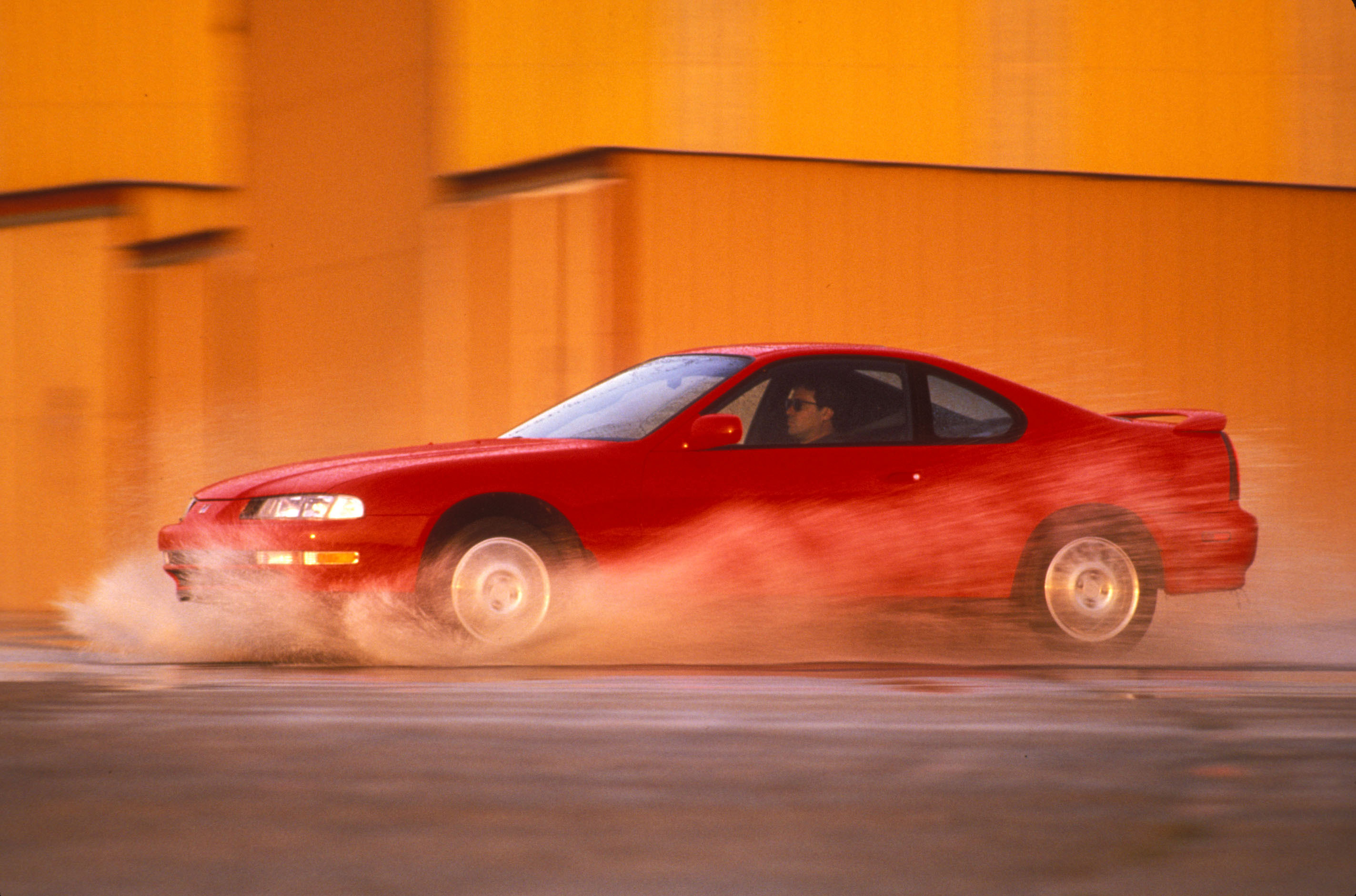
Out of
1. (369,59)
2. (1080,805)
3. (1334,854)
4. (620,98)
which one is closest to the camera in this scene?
(1334,854)

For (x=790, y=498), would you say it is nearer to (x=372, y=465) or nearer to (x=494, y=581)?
(x=494, y=581)

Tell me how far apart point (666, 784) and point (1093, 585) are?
156 inches

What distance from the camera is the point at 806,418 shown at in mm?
8031

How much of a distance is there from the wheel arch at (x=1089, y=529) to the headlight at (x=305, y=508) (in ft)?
9.84

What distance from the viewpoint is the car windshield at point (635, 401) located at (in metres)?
8.00

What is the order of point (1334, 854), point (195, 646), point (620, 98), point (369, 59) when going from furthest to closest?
point (369, 59) < point (620, 98) < point (195, 646) < point (1334, 854)

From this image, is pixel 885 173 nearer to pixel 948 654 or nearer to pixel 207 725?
pixel 948 654

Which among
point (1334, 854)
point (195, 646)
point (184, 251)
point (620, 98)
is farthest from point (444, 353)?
point (1334, 854)

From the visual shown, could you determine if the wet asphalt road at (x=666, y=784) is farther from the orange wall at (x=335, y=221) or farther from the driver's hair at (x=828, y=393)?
the orange wall at (x=335, y=221)

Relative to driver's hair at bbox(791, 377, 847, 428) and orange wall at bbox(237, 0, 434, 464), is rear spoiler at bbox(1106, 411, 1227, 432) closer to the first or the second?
driver's hair at bbox(791, 377, 847, 428)

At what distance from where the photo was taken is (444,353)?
12.7 metres

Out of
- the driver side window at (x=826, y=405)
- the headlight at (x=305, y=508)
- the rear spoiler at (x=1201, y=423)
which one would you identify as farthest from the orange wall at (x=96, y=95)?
the rear spoiler at (x=1201, y=423)

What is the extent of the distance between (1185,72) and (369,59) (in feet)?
20.2

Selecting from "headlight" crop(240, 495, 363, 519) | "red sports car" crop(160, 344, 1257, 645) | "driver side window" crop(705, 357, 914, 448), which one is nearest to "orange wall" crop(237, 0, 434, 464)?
"red sports car" crop(160, 344, 1257, 645)
